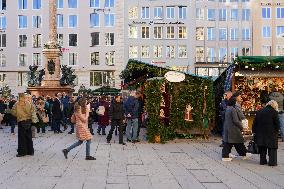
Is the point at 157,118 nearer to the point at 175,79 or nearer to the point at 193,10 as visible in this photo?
the point at 175,79

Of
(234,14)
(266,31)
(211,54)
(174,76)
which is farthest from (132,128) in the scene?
Answer: (234,14)

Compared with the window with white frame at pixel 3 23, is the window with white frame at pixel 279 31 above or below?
below

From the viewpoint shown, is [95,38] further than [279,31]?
Yes

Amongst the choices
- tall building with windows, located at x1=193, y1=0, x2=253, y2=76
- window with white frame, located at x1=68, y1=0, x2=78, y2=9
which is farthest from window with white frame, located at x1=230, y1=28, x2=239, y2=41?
window with white frame, located at x1=68, y1=0, x2=78, y2=9

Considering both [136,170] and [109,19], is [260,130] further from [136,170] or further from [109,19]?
[109,19]

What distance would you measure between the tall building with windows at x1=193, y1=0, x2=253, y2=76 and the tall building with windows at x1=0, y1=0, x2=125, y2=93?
10.1m

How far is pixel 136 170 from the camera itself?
12492mm

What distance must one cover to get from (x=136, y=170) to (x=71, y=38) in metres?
62.3

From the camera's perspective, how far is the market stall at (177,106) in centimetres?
1998

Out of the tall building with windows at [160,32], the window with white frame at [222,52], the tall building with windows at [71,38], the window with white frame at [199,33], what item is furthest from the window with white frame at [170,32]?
the window with white frame at [222,52]

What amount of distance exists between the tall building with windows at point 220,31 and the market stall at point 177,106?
52.5 meters

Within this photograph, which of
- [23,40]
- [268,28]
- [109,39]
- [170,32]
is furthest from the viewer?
[23,40]

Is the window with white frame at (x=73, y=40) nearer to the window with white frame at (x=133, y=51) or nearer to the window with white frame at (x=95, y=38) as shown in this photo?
the window with white frame at (x=95, y=38)

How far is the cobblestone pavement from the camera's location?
34.6 feet
